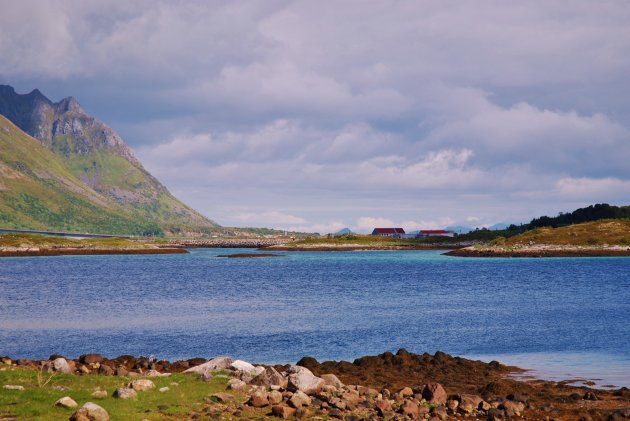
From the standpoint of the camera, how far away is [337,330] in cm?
5644

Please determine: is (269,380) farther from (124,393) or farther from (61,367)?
(61,367)

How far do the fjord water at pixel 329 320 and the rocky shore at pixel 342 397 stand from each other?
6858 mm

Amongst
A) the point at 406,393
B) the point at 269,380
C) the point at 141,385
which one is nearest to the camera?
the point at 141,385

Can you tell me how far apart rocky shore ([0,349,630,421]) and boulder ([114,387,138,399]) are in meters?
0.04

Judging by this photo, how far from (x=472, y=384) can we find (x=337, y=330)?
910 inches

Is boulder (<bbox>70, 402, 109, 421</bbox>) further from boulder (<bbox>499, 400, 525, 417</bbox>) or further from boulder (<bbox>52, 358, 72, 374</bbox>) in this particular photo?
boulder (<bbox>499, 400, 525, 417</bbox>)

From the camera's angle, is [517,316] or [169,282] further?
[169,282]

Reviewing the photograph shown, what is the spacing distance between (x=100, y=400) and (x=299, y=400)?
281 inches

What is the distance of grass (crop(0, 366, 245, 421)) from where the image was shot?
21.4m

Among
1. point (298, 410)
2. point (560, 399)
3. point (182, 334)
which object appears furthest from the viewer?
point (182, 334)

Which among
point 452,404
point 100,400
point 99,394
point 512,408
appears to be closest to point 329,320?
point 452,404

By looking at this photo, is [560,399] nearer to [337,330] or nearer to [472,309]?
[337,330]

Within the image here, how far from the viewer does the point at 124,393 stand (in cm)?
2350

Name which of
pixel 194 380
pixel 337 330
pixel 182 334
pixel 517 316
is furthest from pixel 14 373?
pixel 517 316
